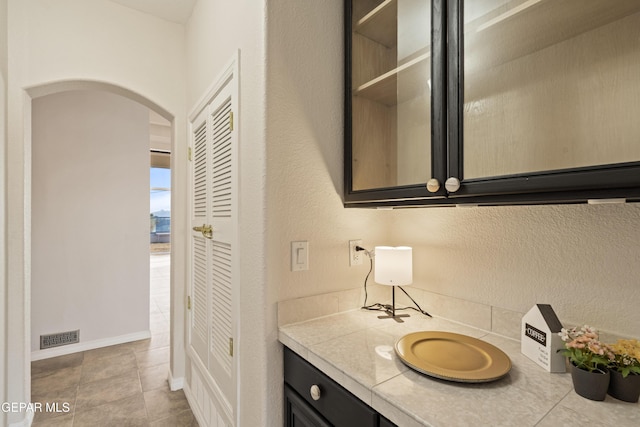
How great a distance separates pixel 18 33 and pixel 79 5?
0.41 metres

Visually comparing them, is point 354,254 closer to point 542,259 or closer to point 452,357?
point 452,357

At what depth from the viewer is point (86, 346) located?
296 centimetres

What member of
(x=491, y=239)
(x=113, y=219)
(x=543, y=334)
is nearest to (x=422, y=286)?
(x=491, y=239)

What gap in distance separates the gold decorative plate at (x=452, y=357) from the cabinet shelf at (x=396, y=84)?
819 millimetres

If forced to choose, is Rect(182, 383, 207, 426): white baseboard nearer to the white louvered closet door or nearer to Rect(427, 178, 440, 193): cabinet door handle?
the white louvered closet door

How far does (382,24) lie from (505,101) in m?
0.61

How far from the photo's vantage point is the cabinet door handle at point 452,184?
0.88m

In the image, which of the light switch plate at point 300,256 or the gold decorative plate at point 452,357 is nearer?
the gold decorative plate at point 452,357

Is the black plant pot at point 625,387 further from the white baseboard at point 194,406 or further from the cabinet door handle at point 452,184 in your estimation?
the white baseboard at point 194,406

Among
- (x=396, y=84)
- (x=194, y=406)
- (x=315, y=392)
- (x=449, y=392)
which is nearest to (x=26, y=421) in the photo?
(x=194, y=406)

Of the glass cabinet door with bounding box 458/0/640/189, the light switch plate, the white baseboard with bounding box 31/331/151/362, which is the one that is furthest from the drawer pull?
the white baseboard with bounding box 31/331/151/362

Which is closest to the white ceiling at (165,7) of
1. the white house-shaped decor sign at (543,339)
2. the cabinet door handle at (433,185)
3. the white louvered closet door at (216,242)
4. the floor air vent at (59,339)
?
the white louvered closet door at (216,242)

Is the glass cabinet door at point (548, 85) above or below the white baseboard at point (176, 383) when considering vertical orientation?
above

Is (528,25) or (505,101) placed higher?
(528,25)
